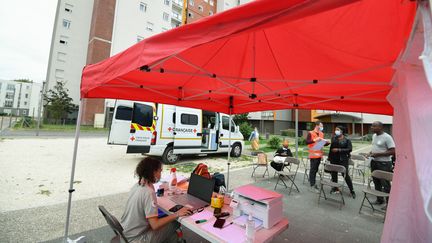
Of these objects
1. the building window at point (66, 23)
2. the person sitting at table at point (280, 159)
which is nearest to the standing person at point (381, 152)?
the person sitting at table at point (280, 159)

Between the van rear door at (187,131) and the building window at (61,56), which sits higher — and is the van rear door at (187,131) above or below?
below

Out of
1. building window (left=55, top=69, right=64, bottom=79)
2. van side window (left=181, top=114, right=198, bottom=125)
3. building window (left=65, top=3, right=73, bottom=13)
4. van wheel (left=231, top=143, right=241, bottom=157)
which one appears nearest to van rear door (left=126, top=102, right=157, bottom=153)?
van side window (left=181, top=114, right=198, bottom=125)

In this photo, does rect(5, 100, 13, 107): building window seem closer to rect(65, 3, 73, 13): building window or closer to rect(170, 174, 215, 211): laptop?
rect(65, 3, 73, 13): building window

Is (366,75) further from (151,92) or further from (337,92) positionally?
(151,92)

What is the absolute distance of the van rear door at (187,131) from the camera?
299 inches

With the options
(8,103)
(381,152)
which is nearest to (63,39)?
(381,152)

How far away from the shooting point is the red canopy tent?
115cm

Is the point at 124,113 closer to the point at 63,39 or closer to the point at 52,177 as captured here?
the point at 52,177

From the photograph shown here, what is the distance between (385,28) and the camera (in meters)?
1.48

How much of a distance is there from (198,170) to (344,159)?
14.2ft

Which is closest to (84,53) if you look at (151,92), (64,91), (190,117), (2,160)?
(64,91)

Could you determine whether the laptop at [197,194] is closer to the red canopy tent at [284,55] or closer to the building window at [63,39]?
the red canopy tent at [284,55]

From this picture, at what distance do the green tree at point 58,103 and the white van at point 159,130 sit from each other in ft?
70.4

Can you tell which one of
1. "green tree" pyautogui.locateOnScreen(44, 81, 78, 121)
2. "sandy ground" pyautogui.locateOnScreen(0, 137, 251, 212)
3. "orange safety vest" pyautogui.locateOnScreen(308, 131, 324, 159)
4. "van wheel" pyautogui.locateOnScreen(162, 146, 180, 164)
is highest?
"green tree" pyautogui.locateOnScreen(44, 81, 78, 121)
